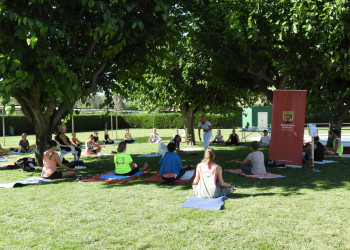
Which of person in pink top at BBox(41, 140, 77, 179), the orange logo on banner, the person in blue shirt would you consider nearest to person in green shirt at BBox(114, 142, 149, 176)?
the person in blue shirt

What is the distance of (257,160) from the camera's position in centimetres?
850

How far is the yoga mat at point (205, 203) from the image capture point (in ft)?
18.3

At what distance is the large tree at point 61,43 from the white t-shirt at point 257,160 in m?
4.35

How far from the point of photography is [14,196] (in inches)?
263

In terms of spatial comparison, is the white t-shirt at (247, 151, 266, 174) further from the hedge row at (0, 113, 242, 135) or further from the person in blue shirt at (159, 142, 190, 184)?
the hedge row at (0, 113, 242, 135)

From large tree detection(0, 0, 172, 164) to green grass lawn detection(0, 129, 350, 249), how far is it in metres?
2.66

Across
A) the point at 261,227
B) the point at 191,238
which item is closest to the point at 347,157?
the point at 261,227

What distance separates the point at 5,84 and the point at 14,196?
255cm

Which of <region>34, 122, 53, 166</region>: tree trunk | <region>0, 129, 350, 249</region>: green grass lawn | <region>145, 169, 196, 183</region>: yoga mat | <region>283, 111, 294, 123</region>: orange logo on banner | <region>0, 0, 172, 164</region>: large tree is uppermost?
<region>0, 0, 172, 164</region>: large tree

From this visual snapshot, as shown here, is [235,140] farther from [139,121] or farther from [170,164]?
[139,121]

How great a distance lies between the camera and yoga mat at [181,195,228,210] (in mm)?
5592

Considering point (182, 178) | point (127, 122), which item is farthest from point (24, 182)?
point (127, 122)

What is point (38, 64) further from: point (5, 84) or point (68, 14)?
point (68, 14)

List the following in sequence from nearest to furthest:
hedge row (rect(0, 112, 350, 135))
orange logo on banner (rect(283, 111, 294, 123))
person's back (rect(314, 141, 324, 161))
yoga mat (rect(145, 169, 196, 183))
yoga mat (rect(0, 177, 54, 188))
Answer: yoga mat (rect(0, 177, 54, 188)) → yoga mat (rect(145, 169, 196, 183)) → orange logo on banner (rect(283, 111, 294, 123)) → person's back (rect(314, 141, 324, 161)) → hedge row (rect(0, 112, 350, 135))
